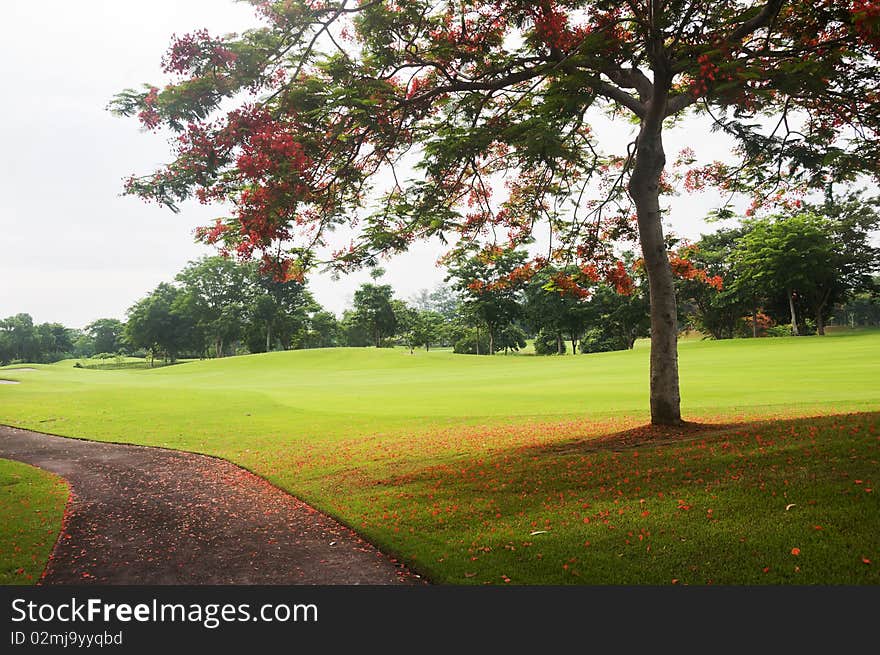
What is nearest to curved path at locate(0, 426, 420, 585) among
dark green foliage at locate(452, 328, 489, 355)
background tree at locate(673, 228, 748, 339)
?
background tree at locate(673, 228, 748, 339)

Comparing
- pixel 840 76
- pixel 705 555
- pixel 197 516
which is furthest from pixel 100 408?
pixel 840 76

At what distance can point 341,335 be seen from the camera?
107 meters

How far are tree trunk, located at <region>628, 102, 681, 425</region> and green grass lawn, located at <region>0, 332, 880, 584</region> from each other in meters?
1.23

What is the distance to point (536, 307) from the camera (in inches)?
2970

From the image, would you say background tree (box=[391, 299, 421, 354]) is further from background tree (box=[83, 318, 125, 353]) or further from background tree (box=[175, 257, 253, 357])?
background tree (box=[83, 318, 125, 353])

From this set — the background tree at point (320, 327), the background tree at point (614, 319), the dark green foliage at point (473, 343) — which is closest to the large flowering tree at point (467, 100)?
the background tree at point (614, 319)

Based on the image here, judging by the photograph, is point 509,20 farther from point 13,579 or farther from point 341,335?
point 341,335

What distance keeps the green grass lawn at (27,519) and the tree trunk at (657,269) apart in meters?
11.6

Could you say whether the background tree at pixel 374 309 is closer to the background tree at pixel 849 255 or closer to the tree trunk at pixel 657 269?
the background tree at pixel 849 255

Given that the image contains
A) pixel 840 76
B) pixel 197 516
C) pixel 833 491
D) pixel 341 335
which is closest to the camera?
pixel 833 491

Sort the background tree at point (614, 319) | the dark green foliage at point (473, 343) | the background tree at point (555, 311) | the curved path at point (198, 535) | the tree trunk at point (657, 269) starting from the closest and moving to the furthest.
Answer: the curved path at point (198, 535), the tree trunk at point (657, 269), the background tree at point (614, 319), the background tree at point (555, 311), the dark green foliage at point (473, 343)

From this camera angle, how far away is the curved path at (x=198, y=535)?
20.5 ft

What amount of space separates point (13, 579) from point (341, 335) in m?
102

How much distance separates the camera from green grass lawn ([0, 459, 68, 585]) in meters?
6.43
